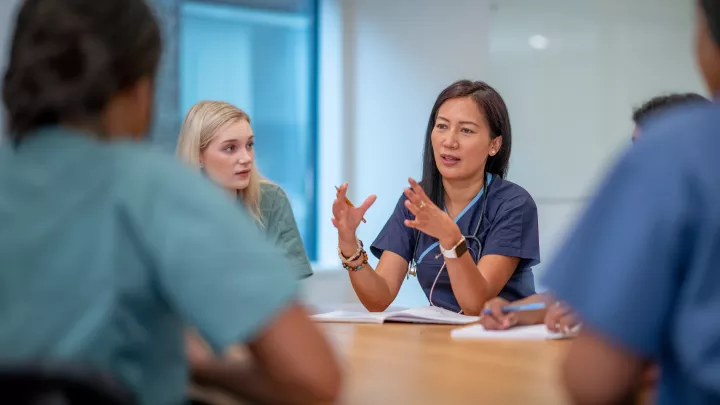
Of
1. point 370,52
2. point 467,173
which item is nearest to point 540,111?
point 370,52

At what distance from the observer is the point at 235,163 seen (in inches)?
123

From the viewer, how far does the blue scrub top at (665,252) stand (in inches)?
33.9

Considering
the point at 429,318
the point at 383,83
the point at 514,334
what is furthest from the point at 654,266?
the point at 383,83

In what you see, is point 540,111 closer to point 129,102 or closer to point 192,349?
point 192,349

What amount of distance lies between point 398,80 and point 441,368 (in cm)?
353

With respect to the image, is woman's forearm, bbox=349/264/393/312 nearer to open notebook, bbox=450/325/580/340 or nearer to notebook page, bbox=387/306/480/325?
notebook page, bbox=387/306/480/325

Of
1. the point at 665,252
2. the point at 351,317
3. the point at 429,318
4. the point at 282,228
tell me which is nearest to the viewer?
the point at 665,252

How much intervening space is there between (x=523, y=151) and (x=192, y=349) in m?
3.49

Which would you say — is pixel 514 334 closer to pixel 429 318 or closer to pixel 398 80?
pixel 429 318

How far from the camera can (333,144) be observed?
17.2 ft

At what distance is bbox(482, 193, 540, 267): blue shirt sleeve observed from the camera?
9.24 feet

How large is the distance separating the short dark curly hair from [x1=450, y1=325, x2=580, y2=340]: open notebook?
77 centimetres

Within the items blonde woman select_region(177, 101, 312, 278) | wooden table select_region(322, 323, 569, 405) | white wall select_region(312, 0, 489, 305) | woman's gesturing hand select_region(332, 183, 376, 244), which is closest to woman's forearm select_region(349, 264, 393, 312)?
woman's gesturing hand select_region(332, 183, 376, 244)

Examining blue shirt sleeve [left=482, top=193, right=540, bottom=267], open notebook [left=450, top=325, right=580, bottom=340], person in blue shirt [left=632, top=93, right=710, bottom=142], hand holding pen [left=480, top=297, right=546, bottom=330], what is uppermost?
person in blue shirt [left=632, top=93, right=710, bottom=142]
